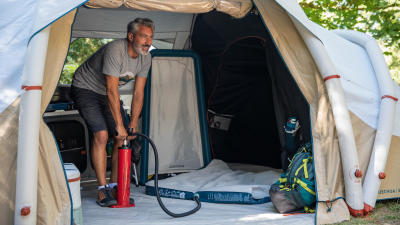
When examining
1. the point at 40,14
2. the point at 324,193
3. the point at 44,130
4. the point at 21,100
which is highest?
the point at 40,14

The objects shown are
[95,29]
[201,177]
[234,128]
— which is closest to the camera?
[201,177]

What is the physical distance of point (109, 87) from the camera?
385 centimetres

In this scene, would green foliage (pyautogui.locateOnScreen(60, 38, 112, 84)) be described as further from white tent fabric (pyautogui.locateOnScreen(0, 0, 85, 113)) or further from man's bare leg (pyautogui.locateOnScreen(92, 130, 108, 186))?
white tent fabric (pyautogui.locateOnScreen(0, 0, 85, 113))

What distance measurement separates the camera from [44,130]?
2.99m

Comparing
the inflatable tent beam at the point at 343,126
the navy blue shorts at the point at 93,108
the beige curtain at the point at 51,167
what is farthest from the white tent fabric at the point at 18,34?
the inflatable tent beam at the point at 343,126

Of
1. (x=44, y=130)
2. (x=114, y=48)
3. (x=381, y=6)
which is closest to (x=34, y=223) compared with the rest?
(x=44, y=130)

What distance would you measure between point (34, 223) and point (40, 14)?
136cm

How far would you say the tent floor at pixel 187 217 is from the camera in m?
3.30

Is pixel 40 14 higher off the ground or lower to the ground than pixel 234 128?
higher

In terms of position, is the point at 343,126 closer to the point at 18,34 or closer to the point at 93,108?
the point at 93,108

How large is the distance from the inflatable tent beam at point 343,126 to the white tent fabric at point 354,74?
0.12 m

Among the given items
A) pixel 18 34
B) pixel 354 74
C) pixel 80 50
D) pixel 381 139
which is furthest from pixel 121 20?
pixel 80 50

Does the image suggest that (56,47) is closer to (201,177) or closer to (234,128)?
(201,177)

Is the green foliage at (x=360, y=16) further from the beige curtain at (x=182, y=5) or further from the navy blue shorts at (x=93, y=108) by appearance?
the navy blue shorts at (x=93, y=108)
